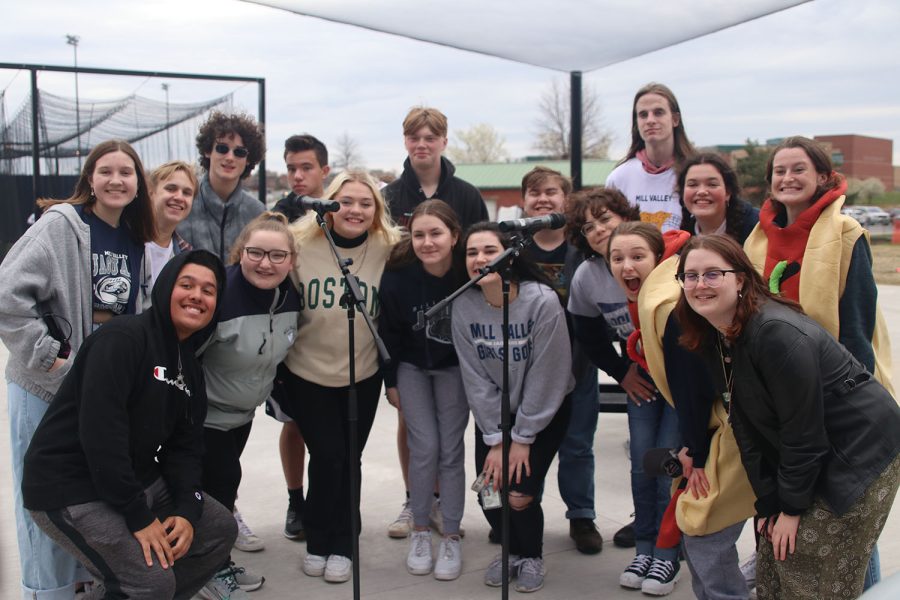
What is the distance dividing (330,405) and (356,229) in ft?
2.57

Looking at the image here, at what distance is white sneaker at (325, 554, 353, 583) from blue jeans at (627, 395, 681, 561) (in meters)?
1.27

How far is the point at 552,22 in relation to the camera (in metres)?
4.95

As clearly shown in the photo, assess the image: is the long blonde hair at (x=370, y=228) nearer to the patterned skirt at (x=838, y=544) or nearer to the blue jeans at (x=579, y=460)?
the blue jeans at (x=579, y=460)

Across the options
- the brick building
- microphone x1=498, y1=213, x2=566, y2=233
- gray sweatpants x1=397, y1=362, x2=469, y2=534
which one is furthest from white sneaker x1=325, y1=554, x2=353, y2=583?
the brick building

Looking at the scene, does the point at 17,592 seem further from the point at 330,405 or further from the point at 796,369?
the point at 796,369

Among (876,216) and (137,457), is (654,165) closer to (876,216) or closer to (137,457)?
(137,457)

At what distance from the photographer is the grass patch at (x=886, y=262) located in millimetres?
17688

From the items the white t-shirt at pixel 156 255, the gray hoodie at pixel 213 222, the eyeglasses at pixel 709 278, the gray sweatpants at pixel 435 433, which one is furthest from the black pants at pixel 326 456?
the eyeglasses at pixel 709 278

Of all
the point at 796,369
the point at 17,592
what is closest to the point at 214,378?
the point at 17,592

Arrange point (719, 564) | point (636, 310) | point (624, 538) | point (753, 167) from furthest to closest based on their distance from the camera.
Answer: point (753, 167)
point (624, 538)
point (636, 310)
point (719, 564)

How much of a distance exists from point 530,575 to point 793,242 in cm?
173

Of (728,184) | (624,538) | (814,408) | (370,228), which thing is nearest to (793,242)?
(728,184)

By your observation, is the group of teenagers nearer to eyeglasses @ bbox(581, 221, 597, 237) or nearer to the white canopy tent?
eyeglasses @ bbox(581, 221, 597, 237)

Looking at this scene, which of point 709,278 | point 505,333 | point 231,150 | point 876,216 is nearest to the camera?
point 709,278
